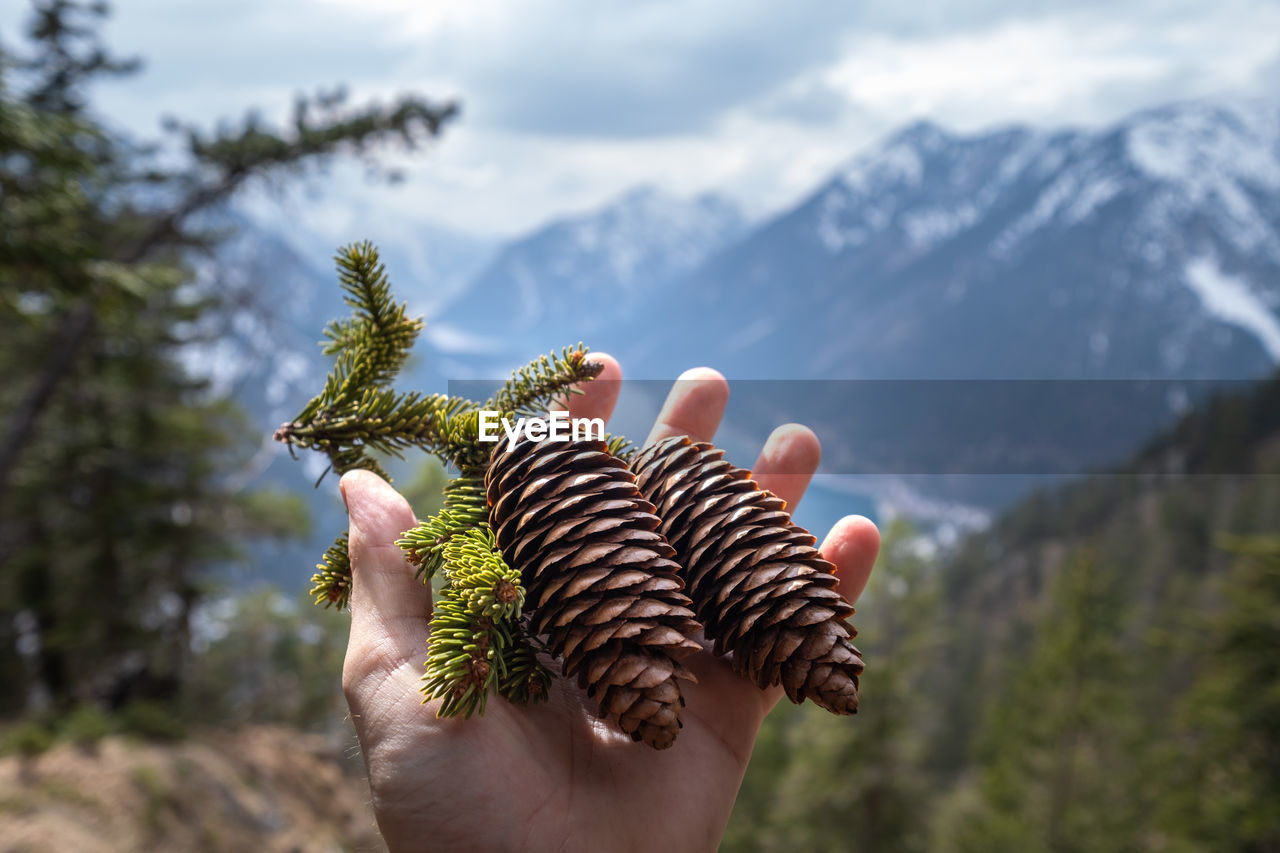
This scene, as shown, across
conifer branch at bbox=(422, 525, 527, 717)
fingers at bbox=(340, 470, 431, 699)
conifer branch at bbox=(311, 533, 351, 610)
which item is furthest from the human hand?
conifer branch at bbox=(422, 525, 527, 717)

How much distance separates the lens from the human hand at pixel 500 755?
79.0 inches

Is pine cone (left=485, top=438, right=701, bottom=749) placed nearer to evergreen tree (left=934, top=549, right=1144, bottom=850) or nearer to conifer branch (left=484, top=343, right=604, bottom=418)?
conifer branch (left=484, top=343, right=604, bottom=418)

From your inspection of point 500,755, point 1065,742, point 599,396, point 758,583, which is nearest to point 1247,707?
point 1065,742

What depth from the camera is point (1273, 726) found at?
11242 mm

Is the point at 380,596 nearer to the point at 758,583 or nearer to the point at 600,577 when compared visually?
the point at 600,577

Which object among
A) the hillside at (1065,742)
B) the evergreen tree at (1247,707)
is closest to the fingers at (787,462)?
the hillside at (1065,742)

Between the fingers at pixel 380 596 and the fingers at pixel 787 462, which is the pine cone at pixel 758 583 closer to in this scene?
the fingers at pixel 380 596

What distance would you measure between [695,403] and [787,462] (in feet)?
1.44

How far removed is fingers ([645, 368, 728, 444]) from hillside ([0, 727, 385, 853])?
430 centimetres

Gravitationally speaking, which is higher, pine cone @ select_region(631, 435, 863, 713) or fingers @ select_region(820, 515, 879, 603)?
fingers @ select_region(820, 515, 879, 603)

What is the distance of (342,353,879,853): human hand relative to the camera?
2008 mm

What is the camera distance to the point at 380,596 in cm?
210

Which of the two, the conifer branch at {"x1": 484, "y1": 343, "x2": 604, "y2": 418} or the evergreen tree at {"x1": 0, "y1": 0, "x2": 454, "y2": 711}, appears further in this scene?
the evergreen tree at {"x1": 0, "y1": 0, "x2": 454, "y2": 711}

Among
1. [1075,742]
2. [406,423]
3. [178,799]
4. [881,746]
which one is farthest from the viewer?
[1075,742]
